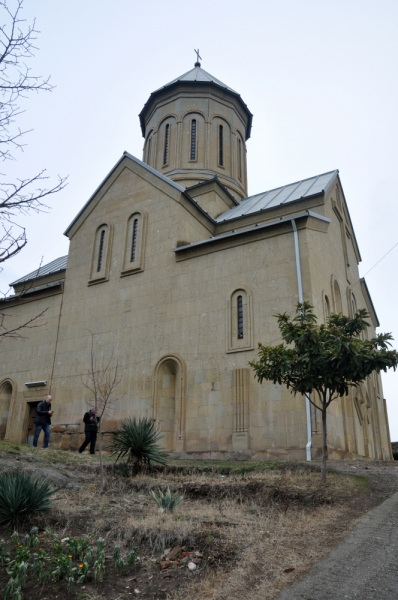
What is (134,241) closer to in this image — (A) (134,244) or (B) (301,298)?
(A) (134,244)

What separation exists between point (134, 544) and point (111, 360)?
1178 cm

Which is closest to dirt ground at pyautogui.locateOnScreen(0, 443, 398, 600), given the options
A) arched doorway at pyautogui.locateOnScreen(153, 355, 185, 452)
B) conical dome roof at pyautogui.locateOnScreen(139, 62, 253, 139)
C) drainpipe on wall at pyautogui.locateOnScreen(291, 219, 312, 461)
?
drainpipe on wall at pyautogui.locateOnScreen(291, 219, 312, 461)

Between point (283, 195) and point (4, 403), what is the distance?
15.0 meters

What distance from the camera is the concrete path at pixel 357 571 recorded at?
14.8ft

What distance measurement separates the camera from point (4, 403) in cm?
2097

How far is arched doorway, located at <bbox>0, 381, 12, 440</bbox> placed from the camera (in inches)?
809

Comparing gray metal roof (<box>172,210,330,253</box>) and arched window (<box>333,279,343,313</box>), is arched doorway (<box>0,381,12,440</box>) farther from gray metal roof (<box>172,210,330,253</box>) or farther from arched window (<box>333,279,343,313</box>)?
arched window (<box>333,279,343,313</box>)

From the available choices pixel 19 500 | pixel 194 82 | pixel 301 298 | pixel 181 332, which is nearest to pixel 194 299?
pixel 181 332

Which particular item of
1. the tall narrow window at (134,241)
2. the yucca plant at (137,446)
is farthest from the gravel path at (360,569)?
the tall narrow window at (134,241)

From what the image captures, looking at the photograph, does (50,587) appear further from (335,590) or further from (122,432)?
(122,432)

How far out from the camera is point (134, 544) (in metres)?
6.09

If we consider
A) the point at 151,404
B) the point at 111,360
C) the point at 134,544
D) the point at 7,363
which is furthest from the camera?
the point at 7,363

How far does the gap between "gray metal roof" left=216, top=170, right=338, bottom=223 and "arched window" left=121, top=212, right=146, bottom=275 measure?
137 inches

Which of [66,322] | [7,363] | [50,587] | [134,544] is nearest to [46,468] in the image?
[134,544]
